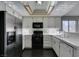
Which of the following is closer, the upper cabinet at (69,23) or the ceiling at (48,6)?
the ceiling at (48,6)

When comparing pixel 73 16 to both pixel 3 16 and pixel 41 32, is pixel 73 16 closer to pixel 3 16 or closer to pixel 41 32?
pixel 41 32

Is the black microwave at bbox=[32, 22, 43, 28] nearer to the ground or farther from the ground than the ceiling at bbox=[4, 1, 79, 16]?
nearer to the ground

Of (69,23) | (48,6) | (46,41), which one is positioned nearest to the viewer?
(48,6)

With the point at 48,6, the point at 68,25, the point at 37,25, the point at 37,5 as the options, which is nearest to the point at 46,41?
the point at 37,25

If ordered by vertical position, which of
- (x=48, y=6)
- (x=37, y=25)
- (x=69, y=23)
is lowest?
(x=37, y=25)

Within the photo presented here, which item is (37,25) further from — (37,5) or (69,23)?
(37,5)

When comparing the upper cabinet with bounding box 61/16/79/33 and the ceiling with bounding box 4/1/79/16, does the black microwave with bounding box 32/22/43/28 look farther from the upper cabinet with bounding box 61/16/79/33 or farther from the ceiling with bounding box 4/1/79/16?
the upper cabinet with bounding box 61/16/79/33

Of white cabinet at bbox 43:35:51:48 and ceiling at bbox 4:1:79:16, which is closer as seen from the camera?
ceiling at bbox 4:1:79:16

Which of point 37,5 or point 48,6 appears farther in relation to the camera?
point 37,5

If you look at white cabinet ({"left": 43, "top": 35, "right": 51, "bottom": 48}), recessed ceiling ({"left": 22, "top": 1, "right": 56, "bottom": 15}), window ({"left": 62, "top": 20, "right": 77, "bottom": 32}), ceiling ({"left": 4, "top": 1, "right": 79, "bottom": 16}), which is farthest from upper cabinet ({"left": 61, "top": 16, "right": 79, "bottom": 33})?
recessed ceiling ({"left": 22, "top": 1, "right": 56, "bottom": 15})

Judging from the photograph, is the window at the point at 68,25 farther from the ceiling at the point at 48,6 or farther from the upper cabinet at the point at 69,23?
the ceiling at the point at 48,6

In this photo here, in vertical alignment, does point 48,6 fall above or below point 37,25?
above

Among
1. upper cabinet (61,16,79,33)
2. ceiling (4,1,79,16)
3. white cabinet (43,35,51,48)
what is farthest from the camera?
upper cabinet (61,16,79,33)

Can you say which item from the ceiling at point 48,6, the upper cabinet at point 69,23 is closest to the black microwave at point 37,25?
the ceiling at point 48,6
